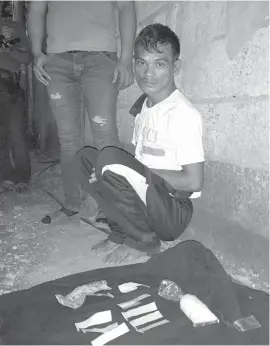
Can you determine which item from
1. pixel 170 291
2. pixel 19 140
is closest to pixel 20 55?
pixel 19 140

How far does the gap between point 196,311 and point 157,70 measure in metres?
1.20

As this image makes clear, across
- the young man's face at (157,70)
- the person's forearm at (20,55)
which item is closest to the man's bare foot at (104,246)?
the young man's face at (157,70)

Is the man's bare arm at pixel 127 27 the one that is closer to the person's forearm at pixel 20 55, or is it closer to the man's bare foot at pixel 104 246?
the man's bare foot at pixel 104 246

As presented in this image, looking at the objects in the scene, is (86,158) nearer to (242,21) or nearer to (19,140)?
(242,21)

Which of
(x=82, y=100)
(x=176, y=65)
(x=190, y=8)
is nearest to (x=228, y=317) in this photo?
(x=176, y=65)

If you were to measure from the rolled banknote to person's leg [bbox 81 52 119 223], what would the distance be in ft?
3.81

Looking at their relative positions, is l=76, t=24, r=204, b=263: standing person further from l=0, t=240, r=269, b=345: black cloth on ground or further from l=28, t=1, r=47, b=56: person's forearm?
l=28, t=1, r=47, b=56: person's forearm

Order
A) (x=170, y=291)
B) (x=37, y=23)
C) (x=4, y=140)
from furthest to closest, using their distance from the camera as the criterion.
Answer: (x=4, y=140), (x=37, y=23), (x=170, y=291)

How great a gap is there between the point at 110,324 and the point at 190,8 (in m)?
1.73

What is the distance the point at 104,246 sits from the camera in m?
2.16

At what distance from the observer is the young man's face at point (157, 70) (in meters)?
1.92

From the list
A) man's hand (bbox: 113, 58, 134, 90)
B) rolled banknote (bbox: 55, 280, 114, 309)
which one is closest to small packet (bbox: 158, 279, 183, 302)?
rolled banknote (bbox: 55, 280, 114, 309)

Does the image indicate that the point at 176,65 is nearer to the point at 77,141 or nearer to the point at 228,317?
the point at 77,141

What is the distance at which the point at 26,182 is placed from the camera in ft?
12.5
